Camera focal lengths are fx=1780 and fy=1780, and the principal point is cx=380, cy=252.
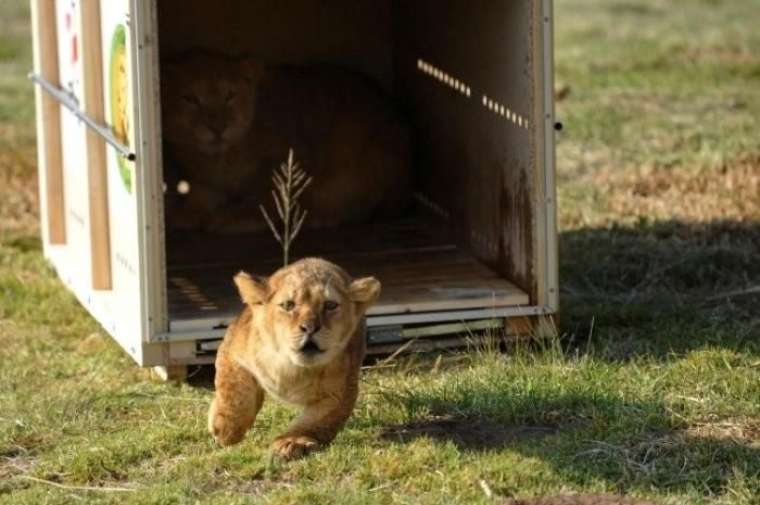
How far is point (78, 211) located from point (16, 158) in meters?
3.13

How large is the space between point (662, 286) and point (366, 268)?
1385 mm

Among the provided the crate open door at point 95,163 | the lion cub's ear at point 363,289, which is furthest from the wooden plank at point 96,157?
the lion cub's ear at point 363,289

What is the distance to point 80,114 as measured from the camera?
25.5 ft

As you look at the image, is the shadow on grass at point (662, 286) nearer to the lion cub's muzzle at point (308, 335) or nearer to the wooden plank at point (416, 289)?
the wooden plank at point (416, 289)

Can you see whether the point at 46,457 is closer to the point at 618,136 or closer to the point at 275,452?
the point at 275,452

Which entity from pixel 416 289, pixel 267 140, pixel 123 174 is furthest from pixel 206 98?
pixel 123 174

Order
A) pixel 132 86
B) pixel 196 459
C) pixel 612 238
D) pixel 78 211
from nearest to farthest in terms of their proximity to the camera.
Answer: pixel 196 459 < pixel 132 86 < pixel 78 211 < pixel 612 238

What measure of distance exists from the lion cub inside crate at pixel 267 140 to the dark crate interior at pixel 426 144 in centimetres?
16

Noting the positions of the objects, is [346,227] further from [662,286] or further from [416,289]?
[662,286]

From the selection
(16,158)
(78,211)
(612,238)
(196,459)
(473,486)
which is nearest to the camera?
(473,486)

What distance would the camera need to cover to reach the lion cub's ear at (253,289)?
5.82 meters

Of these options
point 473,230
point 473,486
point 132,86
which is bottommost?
point 473,486

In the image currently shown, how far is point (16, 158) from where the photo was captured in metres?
11.2

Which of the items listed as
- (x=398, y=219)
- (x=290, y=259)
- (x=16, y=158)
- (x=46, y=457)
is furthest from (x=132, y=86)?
(x=16, y=158)
